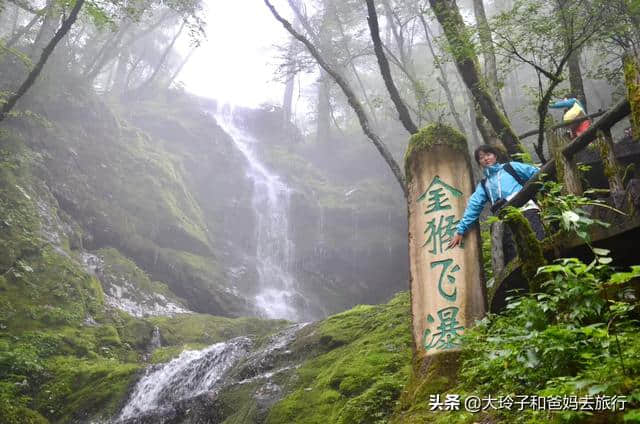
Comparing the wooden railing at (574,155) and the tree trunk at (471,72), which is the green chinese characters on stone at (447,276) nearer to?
the wooden railing at (574,155)

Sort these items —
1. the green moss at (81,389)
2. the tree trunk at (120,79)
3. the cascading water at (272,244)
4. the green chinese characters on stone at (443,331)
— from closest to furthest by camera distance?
the green chinese characters on stone at (443,331), the green moss at (81,389), the cascading water at (272,244), the tree trunk at (120,79)

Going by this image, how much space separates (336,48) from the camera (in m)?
17.7

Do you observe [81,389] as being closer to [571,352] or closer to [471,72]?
[571,352]

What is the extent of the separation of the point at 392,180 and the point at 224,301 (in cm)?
1102

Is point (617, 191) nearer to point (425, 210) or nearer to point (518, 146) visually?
point (425, 210)

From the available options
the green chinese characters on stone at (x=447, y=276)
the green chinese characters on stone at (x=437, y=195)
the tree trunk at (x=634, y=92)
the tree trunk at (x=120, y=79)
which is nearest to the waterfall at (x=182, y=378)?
the green chinese characters on stone at (x=447, y=276)

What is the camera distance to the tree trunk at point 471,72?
6930 millimetres

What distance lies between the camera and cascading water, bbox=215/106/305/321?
57.9 feet

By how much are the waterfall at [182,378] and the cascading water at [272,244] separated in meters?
7.16

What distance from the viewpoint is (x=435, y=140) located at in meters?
5.18

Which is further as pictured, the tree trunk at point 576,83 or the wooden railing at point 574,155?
the tree trunk at point 576,83

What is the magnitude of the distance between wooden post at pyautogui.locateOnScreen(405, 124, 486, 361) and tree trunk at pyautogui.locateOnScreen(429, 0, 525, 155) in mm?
2286

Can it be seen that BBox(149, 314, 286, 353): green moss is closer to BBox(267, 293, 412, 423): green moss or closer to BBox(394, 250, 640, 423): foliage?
BBox(267, 293, 412, 423): green moss

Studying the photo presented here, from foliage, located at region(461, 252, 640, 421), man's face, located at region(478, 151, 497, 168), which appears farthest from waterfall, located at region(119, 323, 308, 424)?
foliage, located at region(461, 252, 640, 421)
